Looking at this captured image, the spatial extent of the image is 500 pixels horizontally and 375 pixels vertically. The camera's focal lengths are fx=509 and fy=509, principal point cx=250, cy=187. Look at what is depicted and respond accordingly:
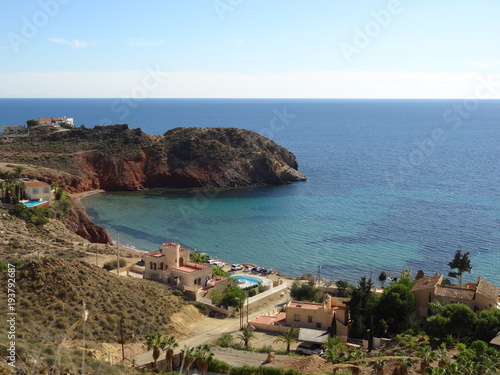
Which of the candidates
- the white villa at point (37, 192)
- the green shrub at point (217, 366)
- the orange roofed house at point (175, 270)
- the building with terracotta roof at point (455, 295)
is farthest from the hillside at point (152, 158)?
the green shrub at point (217, 366)

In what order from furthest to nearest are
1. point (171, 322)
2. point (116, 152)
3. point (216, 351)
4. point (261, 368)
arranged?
point (116, 152), point (171, 322), point (216, 351), point (261, 368)

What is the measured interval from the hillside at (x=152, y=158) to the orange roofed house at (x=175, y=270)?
50.6 meters

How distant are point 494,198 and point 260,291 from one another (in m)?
58.7

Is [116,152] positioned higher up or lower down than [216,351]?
higher up

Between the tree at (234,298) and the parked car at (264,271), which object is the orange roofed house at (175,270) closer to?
the tree at (234,298)

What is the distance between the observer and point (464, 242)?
60656 millimetres

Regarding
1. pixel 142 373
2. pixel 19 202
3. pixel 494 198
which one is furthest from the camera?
pixel 494 198

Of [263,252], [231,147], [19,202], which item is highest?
[231,147]

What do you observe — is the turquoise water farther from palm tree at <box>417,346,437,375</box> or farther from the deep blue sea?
palm tree at <box>417,346,437,375</box>

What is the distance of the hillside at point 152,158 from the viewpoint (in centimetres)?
9250

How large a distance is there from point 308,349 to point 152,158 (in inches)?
2856

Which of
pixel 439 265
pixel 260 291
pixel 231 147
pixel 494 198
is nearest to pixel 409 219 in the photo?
pixel 439 265

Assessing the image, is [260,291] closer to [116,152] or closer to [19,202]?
[19,202]

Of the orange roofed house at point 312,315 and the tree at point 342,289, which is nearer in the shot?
the orange roofed house at point 312,315
